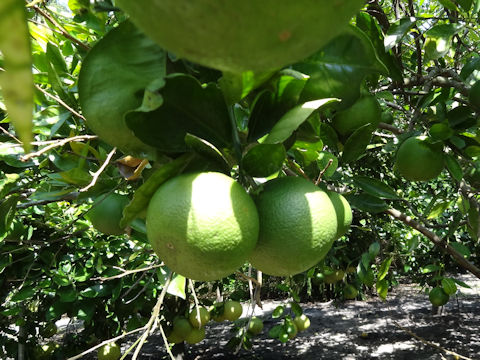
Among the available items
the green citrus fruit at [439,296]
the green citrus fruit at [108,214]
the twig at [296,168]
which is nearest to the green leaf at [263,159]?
the twig at [296,168]

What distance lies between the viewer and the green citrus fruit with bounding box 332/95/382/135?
1069 mm

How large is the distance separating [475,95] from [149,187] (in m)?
1.28

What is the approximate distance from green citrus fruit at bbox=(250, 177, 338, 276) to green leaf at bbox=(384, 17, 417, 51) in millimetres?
729

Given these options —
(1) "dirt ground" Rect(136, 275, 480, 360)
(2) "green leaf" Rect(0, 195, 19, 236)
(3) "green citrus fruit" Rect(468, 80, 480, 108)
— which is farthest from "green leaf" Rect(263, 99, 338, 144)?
(1) "dirt ground" Rect(136, 275, 480, 360)

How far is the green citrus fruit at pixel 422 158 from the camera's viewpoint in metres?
1.50

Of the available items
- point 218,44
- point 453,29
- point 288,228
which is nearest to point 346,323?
point 453,29

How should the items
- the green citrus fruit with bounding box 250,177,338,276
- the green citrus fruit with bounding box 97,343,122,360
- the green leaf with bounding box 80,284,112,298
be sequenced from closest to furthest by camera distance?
the green citrus fruit with bounding box 250,177,338,276
the green leaf with bounding box 80,284,112,298
the green citrus fruit with bounding box 97,343,122,360

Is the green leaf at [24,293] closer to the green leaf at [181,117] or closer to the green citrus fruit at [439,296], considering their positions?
Answer: the green leaf at [181,117]

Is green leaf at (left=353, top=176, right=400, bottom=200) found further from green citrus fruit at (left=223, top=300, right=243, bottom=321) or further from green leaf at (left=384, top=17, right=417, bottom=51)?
green citrus fruit at (left=223, top=300, right=243, bottom=321)

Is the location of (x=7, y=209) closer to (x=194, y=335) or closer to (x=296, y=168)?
(x=296, y=168)

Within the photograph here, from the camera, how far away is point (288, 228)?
0.72m

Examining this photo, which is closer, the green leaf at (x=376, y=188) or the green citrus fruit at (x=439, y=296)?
the green leaf at (x=376, y=188)

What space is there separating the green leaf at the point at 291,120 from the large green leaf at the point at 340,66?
0.28 ft

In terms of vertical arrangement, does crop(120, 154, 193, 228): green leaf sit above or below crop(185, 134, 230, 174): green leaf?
below
